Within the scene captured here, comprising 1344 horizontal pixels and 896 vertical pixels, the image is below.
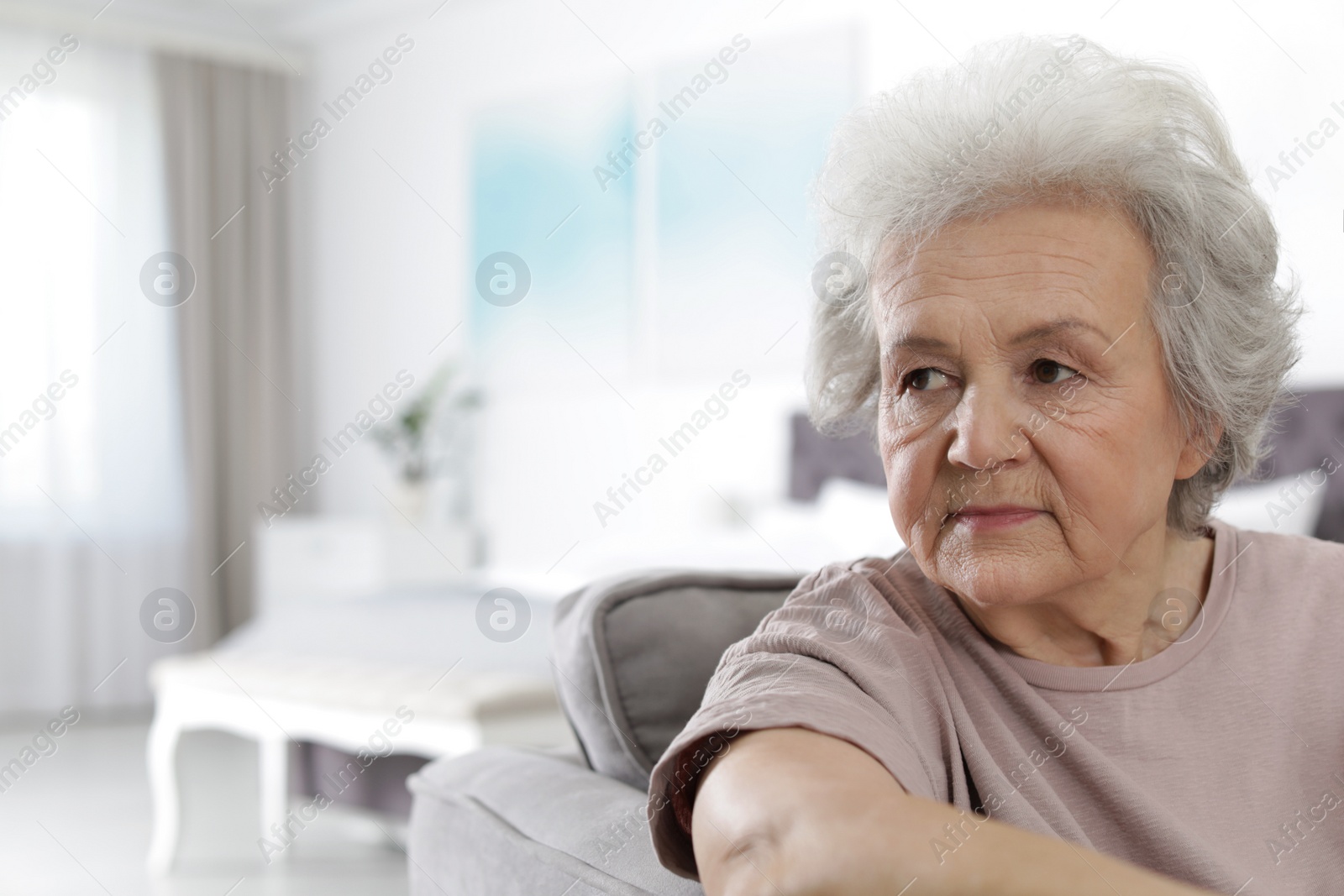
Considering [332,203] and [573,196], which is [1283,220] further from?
[332,203]

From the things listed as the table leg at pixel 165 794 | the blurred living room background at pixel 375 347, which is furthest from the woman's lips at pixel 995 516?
the table leg at pixel 165 794

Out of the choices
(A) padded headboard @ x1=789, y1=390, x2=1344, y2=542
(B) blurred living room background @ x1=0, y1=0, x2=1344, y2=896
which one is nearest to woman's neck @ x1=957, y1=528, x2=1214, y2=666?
(A) padded headboard @ x1=789, y1=390, x2=1344, y2=542

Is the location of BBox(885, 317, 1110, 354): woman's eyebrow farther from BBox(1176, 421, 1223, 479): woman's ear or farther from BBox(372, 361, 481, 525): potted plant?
BBox(372, 361, 481, 525): potted plant

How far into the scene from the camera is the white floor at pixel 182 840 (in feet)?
10.0

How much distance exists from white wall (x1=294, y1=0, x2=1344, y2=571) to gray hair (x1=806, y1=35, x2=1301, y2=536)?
2091 mm

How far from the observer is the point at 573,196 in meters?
4.94

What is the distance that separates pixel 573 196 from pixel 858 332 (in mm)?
3930

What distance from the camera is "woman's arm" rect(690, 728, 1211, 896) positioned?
628 mm

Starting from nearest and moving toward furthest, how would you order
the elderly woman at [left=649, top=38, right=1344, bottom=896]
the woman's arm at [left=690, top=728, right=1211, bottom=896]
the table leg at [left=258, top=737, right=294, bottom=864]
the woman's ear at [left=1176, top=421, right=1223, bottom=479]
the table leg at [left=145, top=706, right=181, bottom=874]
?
the woman's arm at [left=690, top=728, right=1211, bottom=896]
the elderly woman at [left=649, top=38, right=1344, bottom=896]
the woman's ear at [left=1176, top=421, right=1223, bottom=479]
the table leg at [left=258, top=737, right=294, bottom=864]
the table leg at [left=145, top=706, right=181, bottom=874]

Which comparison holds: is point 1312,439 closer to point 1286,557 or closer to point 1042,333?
point 1286,557

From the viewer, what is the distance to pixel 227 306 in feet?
19.0

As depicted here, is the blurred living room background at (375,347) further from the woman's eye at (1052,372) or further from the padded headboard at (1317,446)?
the woman's eye at (1052,372)

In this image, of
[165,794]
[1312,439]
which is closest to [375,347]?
[165,794]

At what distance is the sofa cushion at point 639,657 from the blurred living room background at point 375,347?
156 cm
